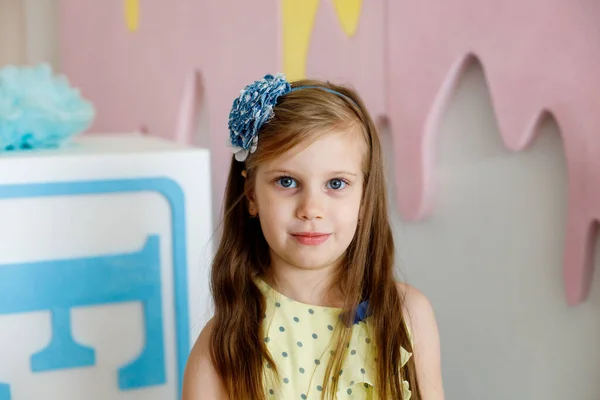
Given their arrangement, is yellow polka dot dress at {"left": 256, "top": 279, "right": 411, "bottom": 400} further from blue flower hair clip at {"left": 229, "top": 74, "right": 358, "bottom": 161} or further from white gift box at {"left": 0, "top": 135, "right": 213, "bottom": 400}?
white gift box at {"left": 0, "top": 135, "right": 213, "bottom": 400}

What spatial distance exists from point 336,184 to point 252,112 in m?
0.14

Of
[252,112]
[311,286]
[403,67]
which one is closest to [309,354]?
[311,286]

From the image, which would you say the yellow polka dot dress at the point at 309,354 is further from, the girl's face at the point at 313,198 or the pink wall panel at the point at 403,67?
the pink wall panel at the point at 403,67

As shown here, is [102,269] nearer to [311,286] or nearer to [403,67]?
[311,286]

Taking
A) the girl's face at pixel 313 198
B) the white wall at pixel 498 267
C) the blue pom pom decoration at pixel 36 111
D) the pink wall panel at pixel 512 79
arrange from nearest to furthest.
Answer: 1. the girl's face at pixel 313 198
2. the pink wall panel at pixel 512 79
3. the white wall at pixel 498 267
4. the blue pom pom decoration at pixel 36 111

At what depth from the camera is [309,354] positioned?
108cm

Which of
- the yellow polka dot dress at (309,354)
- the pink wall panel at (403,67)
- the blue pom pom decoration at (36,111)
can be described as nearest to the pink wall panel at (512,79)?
the pink wall panel at (403,67)

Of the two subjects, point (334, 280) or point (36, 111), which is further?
point (36, 111)

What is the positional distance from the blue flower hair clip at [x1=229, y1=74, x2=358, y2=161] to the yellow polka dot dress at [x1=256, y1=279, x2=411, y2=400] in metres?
0.21

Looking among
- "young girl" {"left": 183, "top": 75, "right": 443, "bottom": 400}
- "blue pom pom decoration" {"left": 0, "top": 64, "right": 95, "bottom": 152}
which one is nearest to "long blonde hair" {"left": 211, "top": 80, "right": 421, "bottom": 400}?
"young girl" {"left": 183, "top": 75, "right": 443, "bottom": 400}

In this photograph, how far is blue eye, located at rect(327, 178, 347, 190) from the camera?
1.03 meters

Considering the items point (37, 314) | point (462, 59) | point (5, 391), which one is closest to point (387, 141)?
point (462, 59)

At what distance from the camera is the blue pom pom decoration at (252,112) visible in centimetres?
103

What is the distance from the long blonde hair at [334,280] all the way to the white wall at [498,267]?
28cm
